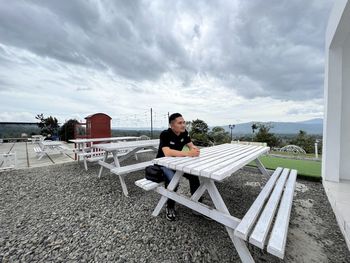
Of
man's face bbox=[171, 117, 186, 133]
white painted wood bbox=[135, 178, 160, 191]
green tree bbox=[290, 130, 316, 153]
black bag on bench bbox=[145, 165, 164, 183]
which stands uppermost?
man's face bbox=[171, 117, 186, 133]

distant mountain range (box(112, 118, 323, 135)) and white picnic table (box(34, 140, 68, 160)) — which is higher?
distant mountain range (box(112, 118, 323, 135))

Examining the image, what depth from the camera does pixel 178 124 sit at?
207cm

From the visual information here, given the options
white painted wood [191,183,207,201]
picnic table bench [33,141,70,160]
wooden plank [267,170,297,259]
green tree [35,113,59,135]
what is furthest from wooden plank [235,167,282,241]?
green tree [35,113,59,135]

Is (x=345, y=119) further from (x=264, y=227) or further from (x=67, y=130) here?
(x=67, y=130)

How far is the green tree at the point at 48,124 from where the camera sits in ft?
42.7

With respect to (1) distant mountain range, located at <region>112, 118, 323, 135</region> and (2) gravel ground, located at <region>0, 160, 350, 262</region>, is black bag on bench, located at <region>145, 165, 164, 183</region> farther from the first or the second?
(1) distant mountain range, located at <region>112, 118, 323, 135</region>

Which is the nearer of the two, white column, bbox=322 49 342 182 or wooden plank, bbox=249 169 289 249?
wooden plank, bbox=249 169 289 249

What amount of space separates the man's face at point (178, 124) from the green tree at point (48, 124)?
1466 cm

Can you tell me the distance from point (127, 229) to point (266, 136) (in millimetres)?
16000

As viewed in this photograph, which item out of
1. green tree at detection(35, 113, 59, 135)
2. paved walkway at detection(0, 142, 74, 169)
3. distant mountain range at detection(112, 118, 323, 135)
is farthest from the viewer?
green tree at detection(35, 113, 59, 135)

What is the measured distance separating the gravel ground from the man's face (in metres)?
1.12

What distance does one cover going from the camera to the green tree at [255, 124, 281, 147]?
14656 mm

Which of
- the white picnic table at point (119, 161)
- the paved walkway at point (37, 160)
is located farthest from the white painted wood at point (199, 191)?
the paved walkway at point (37, 160)

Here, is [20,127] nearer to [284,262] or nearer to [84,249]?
[84,249]
